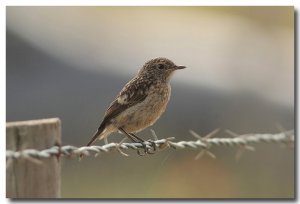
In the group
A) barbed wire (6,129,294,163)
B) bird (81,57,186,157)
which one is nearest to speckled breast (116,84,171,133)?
bird (81,57,186,157)

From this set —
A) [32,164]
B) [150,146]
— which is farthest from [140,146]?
[32,164]

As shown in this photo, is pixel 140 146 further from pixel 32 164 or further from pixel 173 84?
pixel 173 84

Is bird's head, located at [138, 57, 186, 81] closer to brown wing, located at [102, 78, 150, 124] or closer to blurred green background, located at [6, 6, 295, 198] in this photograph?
brown wing, located at [102, 78, 150, 124]

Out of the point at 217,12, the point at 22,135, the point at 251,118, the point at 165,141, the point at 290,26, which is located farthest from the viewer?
the point at 251,118

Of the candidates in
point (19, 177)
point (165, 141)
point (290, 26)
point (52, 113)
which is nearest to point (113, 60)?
point (52, 113)

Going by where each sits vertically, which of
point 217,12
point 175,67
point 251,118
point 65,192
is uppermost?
point 217,12

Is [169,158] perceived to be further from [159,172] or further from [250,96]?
[250,96]

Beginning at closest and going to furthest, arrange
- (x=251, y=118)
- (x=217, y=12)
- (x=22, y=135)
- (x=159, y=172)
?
1. (x=22, y=135)
2. (x=217, y=12)
3. (x=159, y=172)
4. (x=251, y=118)
